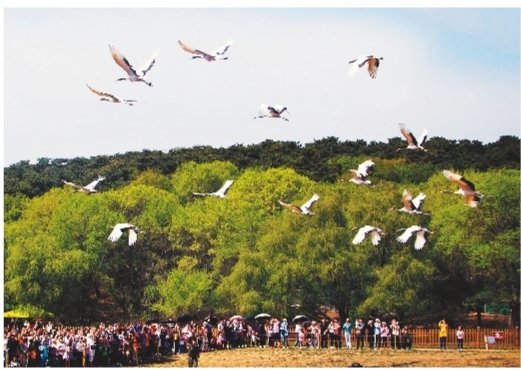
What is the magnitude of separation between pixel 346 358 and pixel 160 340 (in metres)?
7.54

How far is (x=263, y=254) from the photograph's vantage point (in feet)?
240

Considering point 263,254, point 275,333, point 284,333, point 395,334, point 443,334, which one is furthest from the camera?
point 263,254

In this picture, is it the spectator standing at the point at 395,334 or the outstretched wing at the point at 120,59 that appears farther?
the spectator standing at the point at 395,334

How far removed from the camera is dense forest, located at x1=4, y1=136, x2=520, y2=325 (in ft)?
227

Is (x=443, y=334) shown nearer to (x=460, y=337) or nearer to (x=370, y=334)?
(x=460, y=337)

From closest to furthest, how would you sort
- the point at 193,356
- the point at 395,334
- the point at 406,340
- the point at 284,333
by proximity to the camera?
1. the point at 193,356
2. the point at 395,334
3. the point at 406,340
4. the point at 284,333

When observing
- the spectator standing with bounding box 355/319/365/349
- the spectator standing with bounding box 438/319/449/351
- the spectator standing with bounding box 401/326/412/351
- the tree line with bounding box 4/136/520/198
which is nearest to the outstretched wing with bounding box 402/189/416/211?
the spectator standing with bounding box 438/319/449/351

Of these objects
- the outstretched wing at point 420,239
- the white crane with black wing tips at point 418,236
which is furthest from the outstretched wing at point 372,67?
the outstretched wing at point 420,239

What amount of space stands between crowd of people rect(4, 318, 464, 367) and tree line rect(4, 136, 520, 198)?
4867 centimetres

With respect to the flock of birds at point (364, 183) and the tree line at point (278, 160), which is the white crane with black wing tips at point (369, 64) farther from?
the tree line at point (278, 160)

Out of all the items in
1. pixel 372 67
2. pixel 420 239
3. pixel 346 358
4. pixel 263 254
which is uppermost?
pixel 372 67

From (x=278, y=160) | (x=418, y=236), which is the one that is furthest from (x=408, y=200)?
(x=278, y=160)

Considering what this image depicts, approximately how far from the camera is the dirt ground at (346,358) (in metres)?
52.4

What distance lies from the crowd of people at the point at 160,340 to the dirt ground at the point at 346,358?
0.86 meters
